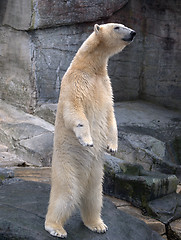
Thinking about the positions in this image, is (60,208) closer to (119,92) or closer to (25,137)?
(25,137)

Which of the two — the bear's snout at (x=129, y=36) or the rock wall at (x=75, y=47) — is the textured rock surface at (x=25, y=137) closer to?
the rock wall at (x=75, y=47)

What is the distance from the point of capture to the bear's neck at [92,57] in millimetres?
3029

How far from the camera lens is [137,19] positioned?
735 cm

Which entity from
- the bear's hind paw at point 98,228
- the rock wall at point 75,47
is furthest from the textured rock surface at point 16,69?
the bear's hind paw at point 98,228

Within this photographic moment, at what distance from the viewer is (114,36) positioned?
9.81 ft

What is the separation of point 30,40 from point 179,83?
311 centimetres

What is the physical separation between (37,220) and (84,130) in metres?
0.95

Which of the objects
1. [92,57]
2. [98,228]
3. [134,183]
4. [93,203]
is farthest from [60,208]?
[134,183]

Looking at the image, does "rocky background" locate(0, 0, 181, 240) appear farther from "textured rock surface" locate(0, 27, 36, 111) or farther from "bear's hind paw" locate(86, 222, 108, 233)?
"bear's hind paw" locate(86, 222, 108, 233)

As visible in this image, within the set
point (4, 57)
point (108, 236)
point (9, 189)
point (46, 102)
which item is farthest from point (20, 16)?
point (108, 236)

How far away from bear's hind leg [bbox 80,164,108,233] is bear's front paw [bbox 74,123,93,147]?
382 mm

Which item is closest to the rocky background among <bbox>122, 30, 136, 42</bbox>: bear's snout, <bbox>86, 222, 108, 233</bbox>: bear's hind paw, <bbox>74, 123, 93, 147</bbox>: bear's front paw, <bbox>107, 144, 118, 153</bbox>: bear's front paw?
<bbox>86, 222, 108, 233</bbox>: bear's hind paw

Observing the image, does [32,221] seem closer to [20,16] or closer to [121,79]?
[20,16]

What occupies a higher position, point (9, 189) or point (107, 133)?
point (107, 133)
